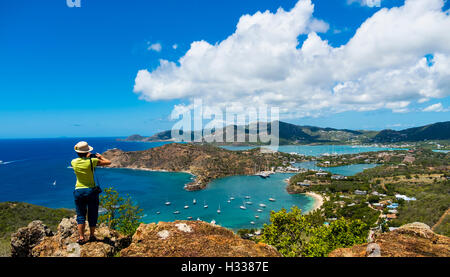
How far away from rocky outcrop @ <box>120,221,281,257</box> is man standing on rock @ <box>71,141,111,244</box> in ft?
4.87

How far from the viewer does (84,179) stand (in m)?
5.23

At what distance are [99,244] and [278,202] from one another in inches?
2445

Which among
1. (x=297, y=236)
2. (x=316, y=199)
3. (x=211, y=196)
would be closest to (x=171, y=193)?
(x=211, y=196)

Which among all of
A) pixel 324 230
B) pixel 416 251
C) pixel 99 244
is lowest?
pixel 324 230

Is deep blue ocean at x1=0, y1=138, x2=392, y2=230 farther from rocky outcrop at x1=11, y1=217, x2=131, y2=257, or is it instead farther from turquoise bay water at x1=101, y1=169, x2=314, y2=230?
rocky outcrop at x1=11, y1=217, x2=131, y2=257

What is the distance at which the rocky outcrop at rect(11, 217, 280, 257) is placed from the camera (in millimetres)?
5809

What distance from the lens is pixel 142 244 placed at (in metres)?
6.22

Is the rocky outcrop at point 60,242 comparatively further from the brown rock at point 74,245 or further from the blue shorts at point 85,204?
the blue shorts at point 85,204

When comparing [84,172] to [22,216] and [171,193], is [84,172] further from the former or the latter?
[171,193]

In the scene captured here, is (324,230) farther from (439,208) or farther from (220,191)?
(220,191)

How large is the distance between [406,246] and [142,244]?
8.14m

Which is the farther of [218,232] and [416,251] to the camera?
[218,232]

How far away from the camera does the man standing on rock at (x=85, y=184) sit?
5.12 metres
